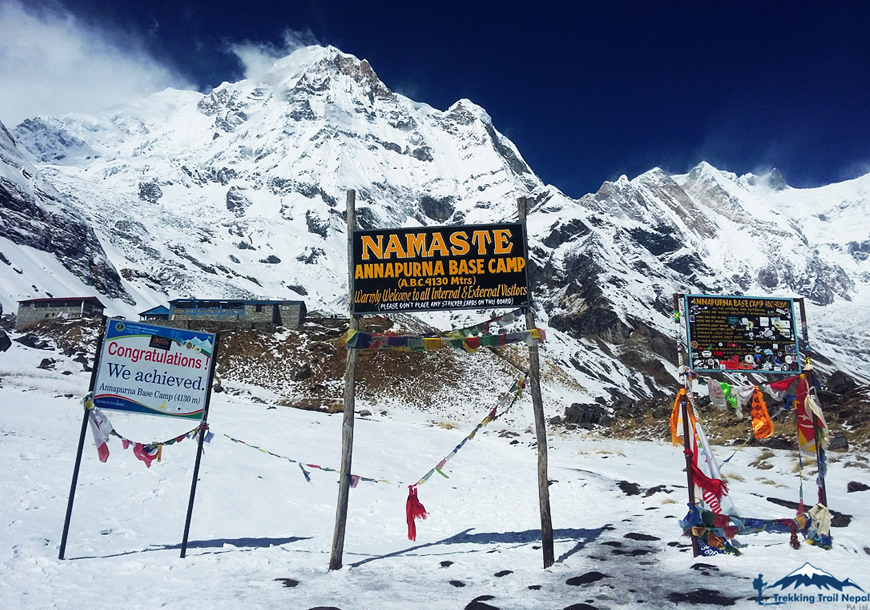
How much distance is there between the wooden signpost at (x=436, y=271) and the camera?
10891 millimetres

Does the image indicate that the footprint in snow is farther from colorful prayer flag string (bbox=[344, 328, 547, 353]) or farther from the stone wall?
the stone wall

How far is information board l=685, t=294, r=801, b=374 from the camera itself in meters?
10.2

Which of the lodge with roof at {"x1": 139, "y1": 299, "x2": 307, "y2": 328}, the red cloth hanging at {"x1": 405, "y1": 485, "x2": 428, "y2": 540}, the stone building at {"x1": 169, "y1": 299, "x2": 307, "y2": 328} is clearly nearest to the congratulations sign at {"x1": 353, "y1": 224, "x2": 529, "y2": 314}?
the red cloth hanging at {"x1": 405, "y1": 485, "x2": 428, "y2": 540}

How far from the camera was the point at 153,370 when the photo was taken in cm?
1073

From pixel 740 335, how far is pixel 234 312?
71259 millimetres

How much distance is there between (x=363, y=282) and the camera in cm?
1116

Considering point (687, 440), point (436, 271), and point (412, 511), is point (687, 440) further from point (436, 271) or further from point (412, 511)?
point (436, 271)

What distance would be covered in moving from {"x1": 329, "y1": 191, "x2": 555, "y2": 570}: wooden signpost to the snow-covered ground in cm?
312

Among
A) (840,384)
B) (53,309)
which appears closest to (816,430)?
(840,384)

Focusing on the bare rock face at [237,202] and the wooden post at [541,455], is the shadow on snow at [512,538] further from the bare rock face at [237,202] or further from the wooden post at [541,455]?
the bare rock face at [237,202]

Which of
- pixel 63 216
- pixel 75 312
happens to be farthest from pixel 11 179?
pixel 75 312

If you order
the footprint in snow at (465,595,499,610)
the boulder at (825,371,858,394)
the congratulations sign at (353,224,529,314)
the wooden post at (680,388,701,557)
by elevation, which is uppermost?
the congratulations sign at (353,224,529,314)

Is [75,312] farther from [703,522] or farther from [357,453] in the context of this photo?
[703,522]

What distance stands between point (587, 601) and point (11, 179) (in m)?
137
